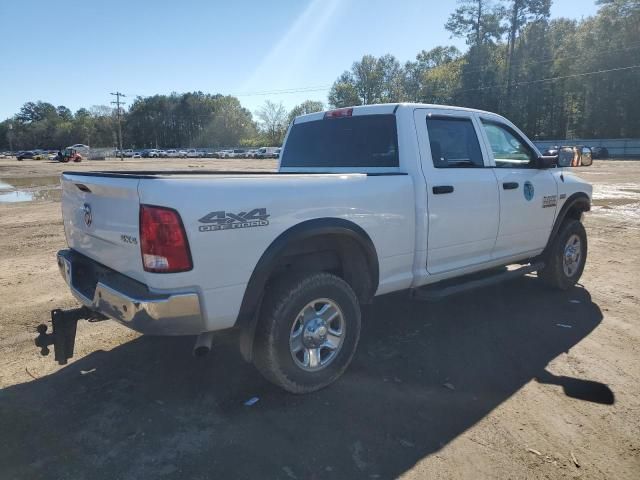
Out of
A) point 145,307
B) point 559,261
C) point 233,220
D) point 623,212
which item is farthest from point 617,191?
point 145,307

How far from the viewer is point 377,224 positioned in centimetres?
363

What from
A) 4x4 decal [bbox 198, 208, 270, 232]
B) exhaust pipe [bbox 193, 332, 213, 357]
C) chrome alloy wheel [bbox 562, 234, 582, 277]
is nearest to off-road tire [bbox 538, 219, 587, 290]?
chrome alloy wheel [bbox 562, 234, 582, 277]

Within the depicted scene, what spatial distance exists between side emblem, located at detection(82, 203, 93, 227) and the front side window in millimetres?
3652

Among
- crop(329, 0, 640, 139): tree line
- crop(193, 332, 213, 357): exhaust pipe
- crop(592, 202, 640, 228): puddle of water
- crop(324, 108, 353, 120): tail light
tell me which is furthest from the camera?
crop(329, 0, 640, 139): tree line

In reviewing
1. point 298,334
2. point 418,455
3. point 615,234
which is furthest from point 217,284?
point 615,234

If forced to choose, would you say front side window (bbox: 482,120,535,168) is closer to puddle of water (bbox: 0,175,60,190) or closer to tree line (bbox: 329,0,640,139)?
puddle of water (bbox: 0,175,60,190)

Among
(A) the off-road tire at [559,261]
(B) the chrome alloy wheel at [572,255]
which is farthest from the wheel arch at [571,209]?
(B) the chrome alloy wheel at [572,255]

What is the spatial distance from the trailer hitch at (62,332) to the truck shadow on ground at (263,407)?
0.31m

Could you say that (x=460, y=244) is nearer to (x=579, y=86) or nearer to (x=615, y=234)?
(x=615, y=234)

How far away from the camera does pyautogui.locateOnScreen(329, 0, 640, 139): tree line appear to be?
58500mm

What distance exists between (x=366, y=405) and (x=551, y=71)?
7259cm

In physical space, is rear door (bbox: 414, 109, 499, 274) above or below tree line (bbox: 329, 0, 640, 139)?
below

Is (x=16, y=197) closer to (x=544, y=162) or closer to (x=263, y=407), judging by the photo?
(x=263, y=407)

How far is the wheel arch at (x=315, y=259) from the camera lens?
305cm
